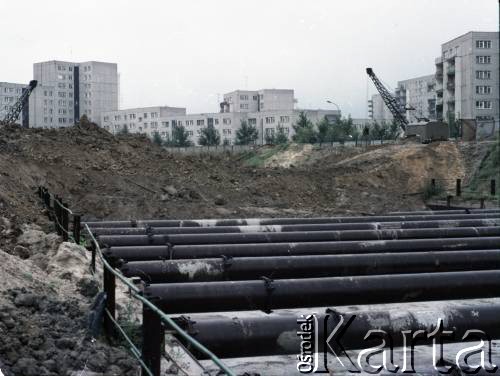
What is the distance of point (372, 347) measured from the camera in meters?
6.61

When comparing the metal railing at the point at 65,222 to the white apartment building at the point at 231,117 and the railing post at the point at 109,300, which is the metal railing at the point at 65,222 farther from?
the white apartment building at the point at 231,117

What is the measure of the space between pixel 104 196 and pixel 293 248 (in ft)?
42.2

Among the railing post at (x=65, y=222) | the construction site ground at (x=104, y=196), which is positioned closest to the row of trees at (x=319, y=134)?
the construction site ground at (x=104, y=196)

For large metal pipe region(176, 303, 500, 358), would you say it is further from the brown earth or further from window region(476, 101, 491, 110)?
window region(476, 101, 491, 110)

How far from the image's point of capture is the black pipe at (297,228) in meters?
12.6

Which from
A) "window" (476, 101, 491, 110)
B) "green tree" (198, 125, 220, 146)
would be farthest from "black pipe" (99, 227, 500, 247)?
"window" (476, 101, 491, 110)

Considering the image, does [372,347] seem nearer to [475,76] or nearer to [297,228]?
[297,228]

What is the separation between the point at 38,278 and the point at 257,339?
11.6ft

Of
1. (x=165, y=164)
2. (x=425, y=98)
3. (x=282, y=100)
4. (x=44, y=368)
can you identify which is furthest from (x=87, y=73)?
(x=44, y=368)

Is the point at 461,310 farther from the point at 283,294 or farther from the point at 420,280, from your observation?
the point at 283,294

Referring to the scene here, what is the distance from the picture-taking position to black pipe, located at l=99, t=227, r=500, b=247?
11.4 m

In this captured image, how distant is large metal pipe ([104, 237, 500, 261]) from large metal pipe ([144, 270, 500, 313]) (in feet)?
7.32

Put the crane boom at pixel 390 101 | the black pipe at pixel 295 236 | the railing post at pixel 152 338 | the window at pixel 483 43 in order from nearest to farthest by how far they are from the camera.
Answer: the railing post at pixel 152 338 → the black pipe at pixel 295 236 → the crane boom at pixel 390 101 → the window at pixel 483 43

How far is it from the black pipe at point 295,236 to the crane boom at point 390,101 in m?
47.1
